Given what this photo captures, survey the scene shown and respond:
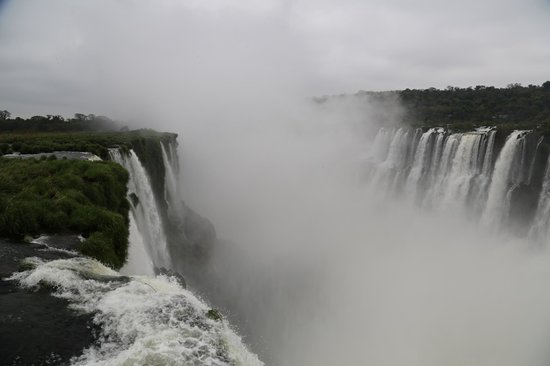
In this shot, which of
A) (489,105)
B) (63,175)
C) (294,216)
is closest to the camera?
(63,175)

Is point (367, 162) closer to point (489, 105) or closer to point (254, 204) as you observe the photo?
point (254, 204)

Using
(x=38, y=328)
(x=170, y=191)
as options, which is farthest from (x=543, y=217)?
(x=38, y=328)

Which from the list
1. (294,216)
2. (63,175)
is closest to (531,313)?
(63,175)

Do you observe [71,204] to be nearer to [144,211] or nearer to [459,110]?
[144,211]

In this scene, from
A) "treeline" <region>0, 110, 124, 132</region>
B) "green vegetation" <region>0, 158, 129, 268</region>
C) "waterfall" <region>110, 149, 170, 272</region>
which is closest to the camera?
"green vegetation" <region>0, 158, 129, 268</region>

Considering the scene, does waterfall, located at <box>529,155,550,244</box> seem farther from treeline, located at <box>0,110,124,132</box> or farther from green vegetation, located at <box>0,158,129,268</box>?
treeline, located at <box>0,110,124,132</box>

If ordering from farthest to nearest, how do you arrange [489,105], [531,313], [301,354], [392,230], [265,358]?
[489,105], [392,230], [301,354], [265,358], [531,313]

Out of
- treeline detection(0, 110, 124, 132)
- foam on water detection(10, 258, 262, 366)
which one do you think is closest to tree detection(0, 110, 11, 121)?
treeline detection(0, 110, 124, 132)
